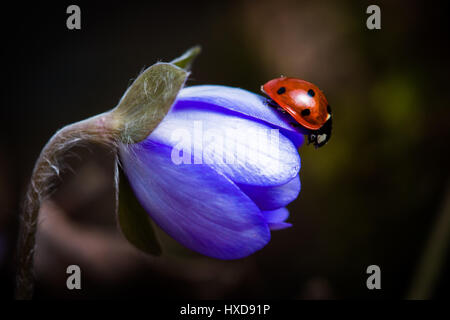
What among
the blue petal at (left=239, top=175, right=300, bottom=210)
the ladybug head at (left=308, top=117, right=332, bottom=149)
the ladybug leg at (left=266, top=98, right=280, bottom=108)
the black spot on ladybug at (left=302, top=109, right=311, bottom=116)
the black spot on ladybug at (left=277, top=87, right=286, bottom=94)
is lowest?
the blue petal at (left=239, top=175, right=300, bottom=210)

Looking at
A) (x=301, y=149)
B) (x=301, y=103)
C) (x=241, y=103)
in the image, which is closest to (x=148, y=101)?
(x=241, y=103)

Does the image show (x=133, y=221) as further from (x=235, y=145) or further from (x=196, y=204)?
(x=235, y=145)

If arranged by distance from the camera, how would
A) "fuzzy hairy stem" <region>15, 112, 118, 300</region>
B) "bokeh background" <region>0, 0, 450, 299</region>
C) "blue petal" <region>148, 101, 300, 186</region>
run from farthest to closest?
"bokeh background" <region>0, 0, 450, 299</region>, "fuzzy hairy stem" <region>15, 112, 118, 300</region>, "blue petal" <region>148, 101, 300, 186</region>

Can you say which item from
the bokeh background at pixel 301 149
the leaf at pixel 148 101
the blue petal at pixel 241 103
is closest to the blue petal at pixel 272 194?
the blue petal at pixel 241 103

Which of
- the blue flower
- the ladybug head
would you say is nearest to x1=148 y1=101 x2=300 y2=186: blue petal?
the blue flower

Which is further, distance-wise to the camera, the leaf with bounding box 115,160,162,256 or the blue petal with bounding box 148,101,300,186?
the leaf with bounding box 115,160,162,256

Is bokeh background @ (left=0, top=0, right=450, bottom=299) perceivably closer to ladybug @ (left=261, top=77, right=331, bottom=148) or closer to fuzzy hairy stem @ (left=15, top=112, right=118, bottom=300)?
fuzzy hairy stem @ (left=15, top=112, right=118, bottom=300)

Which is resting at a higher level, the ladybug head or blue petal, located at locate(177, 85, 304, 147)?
blue petal, located at locate(177, 85, 304, 147)

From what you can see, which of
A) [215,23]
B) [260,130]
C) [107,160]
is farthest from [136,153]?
[215,23]
